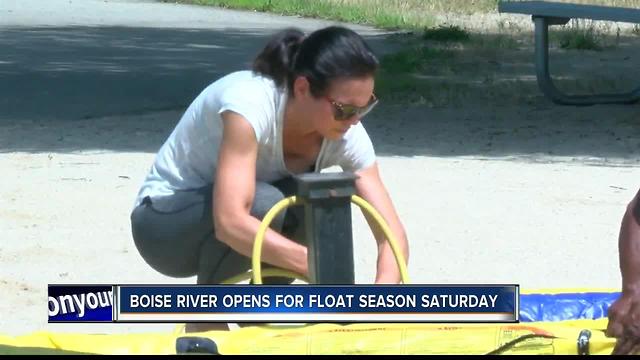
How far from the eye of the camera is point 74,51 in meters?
15.9

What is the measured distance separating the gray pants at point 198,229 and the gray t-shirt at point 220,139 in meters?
0.05

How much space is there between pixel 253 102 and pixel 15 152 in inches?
208

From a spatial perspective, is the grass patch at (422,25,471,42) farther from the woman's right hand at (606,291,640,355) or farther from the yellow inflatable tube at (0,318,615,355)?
the woman's right hand at (606,291,640,355)

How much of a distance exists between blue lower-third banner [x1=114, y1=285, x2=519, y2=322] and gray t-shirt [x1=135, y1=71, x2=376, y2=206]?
0.61 metres

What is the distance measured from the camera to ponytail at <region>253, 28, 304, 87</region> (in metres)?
4.00

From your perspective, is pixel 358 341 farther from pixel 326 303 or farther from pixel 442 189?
pixel 442 189

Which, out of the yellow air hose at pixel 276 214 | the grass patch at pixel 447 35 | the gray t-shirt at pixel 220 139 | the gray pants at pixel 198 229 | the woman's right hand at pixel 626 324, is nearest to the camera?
the woman's right hand at pixel 626 324

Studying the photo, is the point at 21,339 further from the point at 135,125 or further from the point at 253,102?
the point at 135,125

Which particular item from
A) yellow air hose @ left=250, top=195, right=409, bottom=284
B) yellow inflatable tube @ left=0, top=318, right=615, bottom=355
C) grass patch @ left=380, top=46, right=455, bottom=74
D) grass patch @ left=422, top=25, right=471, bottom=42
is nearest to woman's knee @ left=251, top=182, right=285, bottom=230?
yellow air hose @ left=250, top=195, right=409, bottom=284

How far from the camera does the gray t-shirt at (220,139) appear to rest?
3.98 metres

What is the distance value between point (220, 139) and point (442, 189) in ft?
12.6

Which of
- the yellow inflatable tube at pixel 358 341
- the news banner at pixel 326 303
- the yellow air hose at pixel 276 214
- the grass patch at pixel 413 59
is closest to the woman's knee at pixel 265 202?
the yellow air hose at pixel 276 214

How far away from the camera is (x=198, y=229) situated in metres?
4.14

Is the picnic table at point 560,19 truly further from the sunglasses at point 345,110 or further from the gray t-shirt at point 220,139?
the sunglasses at point 345,110
